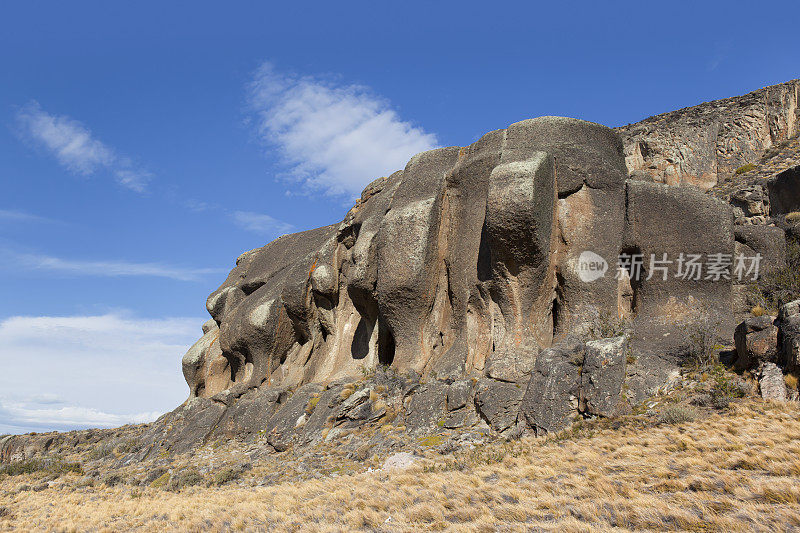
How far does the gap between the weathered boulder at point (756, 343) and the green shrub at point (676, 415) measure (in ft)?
4.76

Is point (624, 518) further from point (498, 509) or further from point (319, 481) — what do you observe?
point (319, 481)

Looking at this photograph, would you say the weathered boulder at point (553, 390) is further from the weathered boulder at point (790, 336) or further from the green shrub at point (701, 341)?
the weathered boulder at point (790, 336)

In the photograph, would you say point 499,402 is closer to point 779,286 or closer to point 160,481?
point 779,286

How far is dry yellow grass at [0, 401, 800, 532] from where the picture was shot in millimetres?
6391

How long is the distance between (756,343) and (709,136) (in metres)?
15.7

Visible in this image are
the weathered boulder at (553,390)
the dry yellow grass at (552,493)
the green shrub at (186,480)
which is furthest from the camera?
the green shrub at (186,480)

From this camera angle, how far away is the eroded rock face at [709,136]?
23.1 metres

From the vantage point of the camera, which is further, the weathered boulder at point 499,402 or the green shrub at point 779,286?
the green shrub at point 779,286

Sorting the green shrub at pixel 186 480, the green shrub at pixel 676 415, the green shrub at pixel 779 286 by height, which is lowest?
the green shrub at pixel 186 480

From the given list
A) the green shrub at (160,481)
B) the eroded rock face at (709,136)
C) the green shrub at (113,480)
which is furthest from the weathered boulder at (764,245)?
the green shrub at (113,480)

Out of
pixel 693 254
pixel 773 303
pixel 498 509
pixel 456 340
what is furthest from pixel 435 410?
pixel 773 303

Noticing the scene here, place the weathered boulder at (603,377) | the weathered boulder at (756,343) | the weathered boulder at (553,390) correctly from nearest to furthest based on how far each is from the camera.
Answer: the weathered boulder at (756,343) → the weathered boulder at (603,377) → the weathered boulder at (553,390)

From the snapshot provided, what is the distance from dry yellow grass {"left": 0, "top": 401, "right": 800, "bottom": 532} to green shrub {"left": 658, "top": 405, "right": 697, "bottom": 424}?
0.19 meters

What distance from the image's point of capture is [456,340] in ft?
48.2
